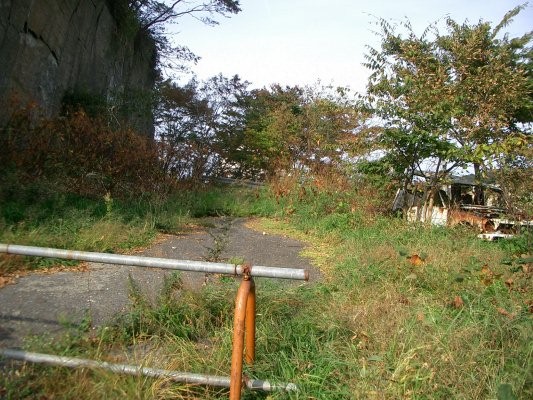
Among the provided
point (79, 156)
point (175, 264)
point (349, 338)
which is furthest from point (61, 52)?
point (349, 338)

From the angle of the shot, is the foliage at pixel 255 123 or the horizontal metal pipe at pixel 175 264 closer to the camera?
the horizontal metal pipe at pixel 175 264

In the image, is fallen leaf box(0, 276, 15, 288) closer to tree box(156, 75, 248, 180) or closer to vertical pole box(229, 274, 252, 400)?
vertical pole box(229, 274, 252, 400)

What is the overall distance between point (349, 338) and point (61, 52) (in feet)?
40.8

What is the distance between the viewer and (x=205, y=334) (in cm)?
300

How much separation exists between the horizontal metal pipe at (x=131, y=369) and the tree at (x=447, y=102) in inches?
266

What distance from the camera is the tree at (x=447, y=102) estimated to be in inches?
308

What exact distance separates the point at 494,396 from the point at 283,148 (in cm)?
2020

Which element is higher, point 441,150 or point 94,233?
Answer: point 441,150

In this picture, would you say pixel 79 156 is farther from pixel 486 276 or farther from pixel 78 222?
pixel 486 276

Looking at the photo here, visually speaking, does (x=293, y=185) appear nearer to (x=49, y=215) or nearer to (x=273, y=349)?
(x=49, y=215)

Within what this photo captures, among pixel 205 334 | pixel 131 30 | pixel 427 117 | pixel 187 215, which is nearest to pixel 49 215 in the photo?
pixel 187 215

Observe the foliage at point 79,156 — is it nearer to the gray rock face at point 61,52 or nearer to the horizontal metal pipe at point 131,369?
the gray rock face at point 61,52

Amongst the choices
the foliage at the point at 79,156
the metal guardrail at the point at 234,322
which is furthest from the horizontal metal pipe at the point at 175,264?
the foliage at the point at 79,156

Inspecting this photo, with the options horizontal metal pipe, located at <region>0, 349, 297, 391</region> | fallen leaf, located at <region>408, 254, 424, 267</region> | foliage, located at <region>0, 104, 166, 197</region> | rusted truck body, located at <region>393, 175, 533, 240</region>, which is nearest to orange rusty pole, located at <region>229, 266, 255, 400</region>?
horizontal metal pipe, located at <region>0, 349, 297, 391</region>
